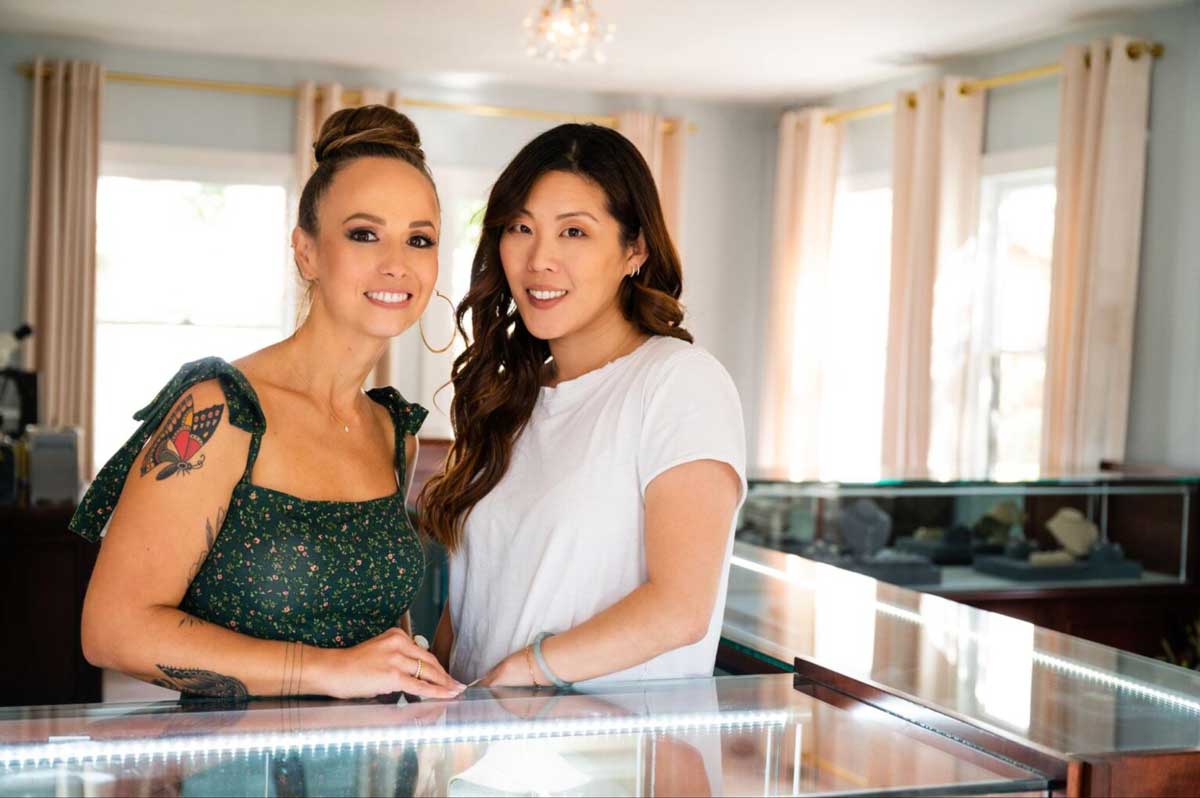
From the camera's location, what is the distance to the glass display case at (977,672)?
4.37ft

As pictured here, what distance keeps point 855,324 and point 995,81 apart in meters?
1.95

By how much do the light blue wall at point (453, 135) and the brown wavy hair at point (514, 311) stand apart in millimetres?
4405

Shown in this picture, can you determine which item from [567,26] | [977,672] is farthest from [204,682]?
[567,26]

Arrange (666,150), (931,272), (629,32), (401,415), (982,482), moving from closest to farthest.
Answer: (401,415)
(982,482)
(629,32)
(931,272)
(666,150)

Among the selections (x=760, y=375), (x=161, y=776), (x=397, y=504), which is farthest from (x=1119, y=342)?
(x=161, y=776)

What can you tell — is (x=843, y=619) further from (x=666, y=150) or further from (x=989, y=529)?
(x=666, y=150)

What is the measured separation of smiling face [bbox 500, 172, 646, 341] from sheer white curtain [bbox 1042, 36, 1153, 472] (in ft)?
13.8

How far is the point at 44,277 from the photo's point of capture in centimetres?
725

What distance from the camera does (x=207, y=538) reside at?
158cm

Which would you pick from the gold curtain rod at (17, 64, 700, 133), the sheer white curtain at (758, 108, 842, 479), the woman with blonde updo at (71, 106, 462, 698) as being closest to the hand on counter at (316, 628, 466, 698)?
the woman with blonde updo at (71, 106, 462, 698)

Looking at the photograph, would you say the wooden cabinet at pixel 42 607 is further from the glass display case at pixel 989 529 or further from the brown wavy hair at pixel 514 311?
the brown wavy hair at pixel 514 311

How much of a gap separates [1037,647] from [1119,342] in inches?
165

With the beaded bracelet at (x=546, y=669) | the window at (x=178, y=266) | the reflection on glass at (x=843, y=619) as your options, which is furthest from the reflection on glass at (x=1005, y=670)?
the window at (x=178, y=266)

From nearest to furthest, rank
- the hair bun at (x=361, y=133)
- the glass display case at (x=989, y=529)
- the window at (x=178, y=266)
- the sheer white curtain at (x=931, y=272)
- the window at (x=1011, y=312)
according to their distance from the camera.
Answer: the hair bun at (x=361, y=133) < the glass display case at (x=989, y=529) < the window at (x=1011, y=312) < the sheer white curtain at (x=931, y=272) < the window at (x=178, y=266)
